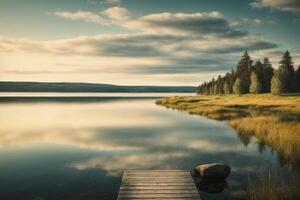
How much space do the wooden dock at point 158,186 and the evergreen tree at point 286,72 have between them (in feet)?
306

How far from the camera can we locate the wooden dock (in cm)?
1347

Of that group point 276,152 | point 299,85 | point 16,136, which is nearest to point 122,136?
point 16,136

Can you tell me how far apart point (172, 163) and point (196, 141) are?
1088 centimetres

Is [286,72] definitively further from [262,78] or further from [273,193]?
[273,193]

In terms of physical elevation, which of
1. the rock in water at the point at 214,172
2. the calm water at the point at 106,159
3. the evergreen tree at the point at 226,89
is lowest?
the calm water at the point at 106,159

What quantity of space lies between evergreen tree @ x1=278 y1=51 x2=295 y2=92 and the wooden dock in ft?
306

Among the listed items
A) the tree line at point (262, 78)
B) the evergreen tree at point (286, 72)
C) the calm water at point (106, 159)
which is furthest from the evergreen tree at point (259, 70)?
the calm water at point (106, 159)

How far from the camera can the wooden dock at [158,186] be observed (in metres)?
13.5

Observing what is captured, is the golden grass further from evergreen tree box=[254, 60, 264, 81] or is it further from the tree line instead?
evergreen tree box=[254, 60, 264, 81]

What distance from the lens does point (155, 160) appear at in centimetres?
2345

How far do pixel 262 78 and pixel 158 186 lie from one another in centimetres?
11712

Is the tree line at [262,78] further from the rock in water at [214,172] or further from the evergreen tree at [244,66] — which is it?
the rock in water at [214,172]

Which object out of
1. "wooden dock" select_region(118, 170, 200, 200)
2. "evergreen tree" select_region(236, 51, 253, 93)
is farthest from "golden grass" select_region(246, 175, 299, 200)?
"evergreen tree" select_region(236, 51, 253, 93)

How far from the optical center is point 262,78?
122 meters
